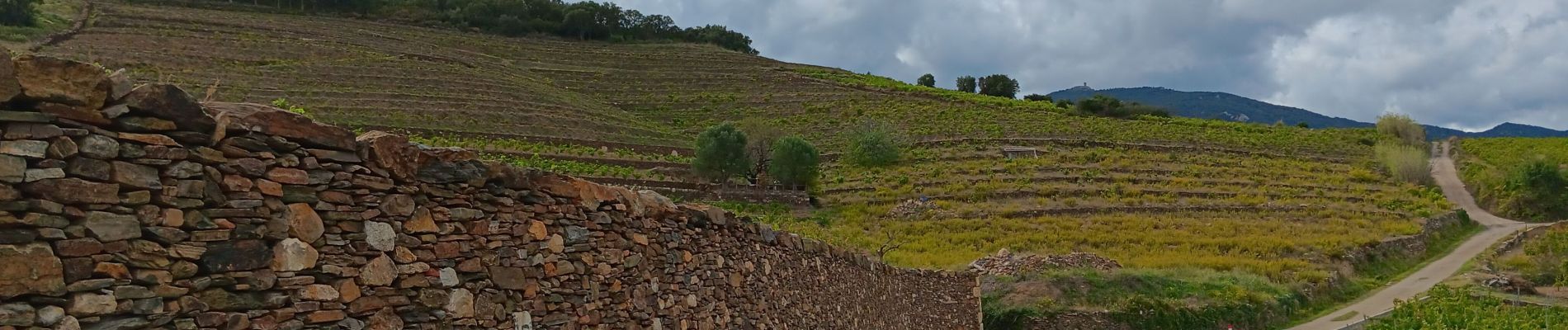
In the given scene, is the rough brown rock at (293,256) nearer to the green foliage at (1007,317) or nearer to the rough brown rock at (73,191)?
the rough brown rock at (73,191)

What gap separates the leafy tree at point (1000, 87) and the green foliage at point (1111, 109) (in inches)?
504

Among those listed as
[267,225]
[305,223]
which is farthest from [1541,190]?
[267,225]

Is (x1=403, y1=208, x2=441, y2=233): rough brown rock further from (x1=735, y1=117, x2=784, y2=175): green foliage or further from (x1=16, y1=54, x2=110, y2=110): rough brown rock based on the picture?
(x1=735, y1=117, x2=784, y2=175): green foliage

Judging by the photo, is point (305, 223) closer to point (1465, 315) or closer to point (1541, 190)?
point (1465, 315)

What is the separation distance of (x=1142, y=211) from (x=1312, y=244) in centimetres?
790

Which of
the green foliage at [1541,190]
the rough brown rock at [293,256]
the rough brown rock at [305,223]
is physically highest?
the rough brown rock at [305,223]

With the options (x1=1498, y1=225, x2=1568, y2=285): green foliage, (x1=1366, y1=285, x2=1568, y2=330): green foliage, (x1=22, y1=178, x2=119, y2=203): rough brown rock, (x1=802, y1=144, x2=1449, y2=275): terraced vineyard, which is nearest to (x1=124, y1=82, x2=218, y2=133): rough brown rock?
(x1=22, y1=178, x2=119, y2=203): rough brown rock

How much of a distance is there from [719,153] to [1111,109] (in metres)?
46.4

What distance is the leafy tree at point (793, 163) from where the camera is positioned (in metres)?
38.7

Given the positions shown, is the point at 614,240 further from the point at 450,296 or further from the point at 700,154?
the point at 700,154

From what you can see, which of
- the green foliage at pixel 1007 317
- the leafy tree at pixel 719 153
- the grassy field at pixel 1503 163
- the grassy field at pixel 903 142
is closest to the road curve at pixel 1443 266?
the grassy field at pixel 1503 163

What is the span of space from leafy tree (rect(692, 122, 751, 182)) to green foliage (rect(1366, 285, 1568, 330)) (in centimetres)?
2481

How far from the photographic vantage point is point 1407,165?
49688 millimetres

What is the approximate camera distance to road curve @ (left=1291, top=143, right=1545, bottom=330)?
23375 mm
